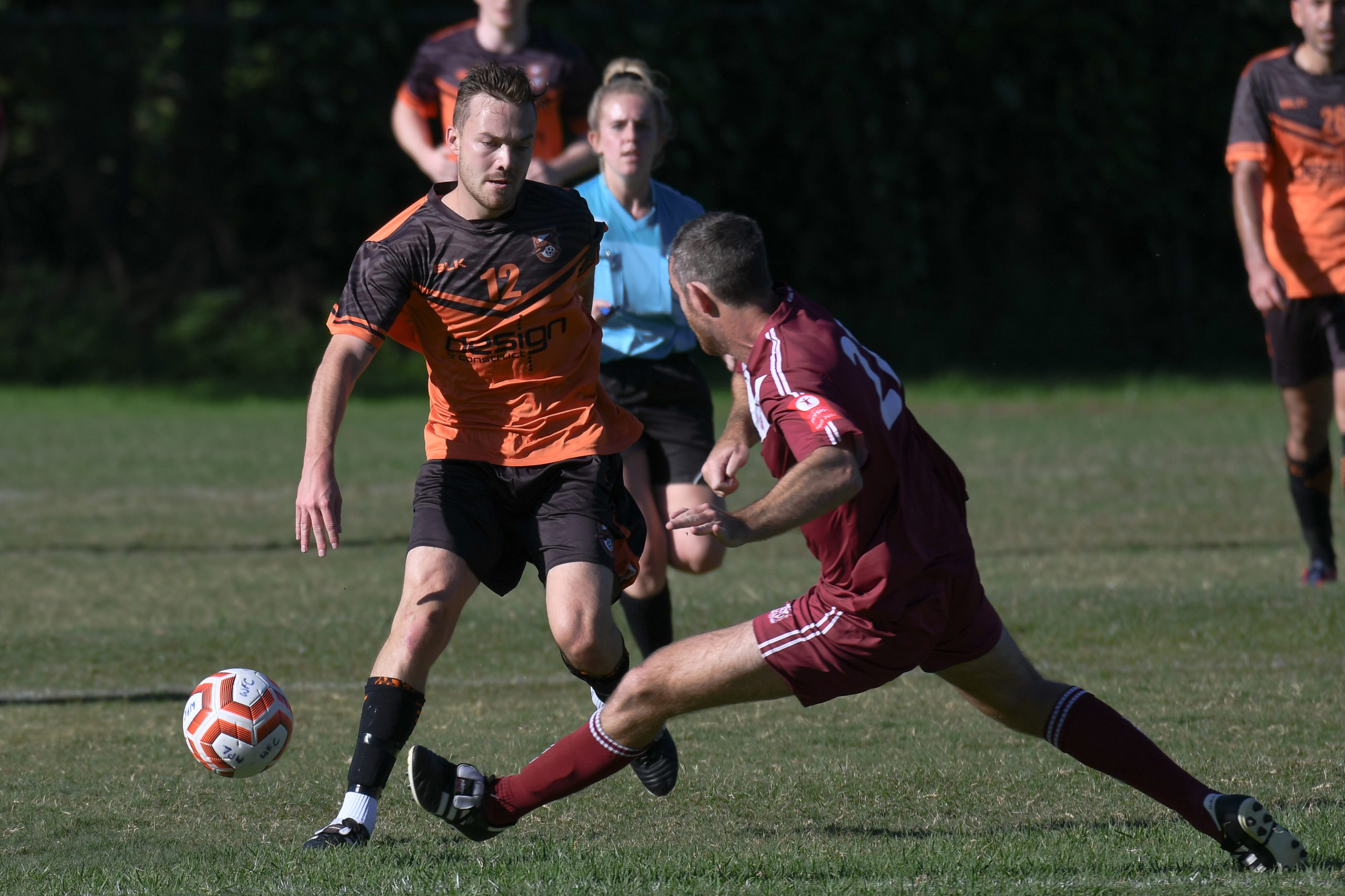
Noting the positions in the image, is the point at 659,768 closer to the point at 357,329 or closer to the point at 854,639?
the point at 854,639

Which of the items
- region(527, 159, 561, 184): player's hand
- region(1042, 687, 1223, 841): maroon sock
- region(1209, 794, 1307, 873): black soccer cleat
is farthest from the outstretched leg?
region(527, 159, 561, 184): player's hand

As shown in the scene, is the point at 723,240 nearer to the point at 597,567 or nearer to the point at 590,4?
the point at 597,567

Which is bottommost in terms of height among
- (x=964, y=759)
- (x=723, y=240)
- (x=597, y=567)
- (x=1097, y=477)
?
(x=1097, y=477)

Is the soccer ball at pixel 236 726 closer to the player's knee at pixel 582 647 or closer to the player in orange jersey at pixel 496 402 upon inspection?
the player in orange jersey at pixel 496 402

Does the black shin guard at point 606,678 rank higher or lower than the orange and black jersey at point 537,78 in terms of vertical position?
lower

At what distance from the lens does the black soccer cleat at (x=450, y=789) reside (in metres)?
3.94

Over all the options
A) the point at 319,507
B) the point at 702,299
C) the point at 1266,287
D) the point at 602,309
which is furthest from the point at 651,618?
the point at 1266,287

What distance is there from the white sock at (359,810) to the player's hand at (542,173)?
9.96 ft

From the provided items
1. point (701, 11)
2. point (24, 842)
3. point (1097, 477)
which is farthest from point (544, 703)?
point (701, 11)

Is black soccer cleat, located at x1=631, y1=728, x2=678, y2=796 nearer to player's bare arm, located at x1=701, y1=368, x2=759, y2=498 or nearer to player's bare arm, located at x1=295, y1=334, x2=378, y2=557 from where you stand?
player's bare arm, located at x1=701, y1=368, x2=759, y2=498

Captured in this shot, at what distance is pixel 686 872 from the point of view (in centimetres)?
386

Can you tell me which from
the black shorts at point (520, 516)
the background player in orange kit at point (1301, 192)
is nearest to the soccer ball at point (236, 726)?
the black shorts at point (520, 516)

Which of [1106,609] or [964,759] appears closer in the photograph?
[964,759]

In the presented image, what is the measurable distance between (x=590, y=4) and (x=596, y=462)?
14.9 m
